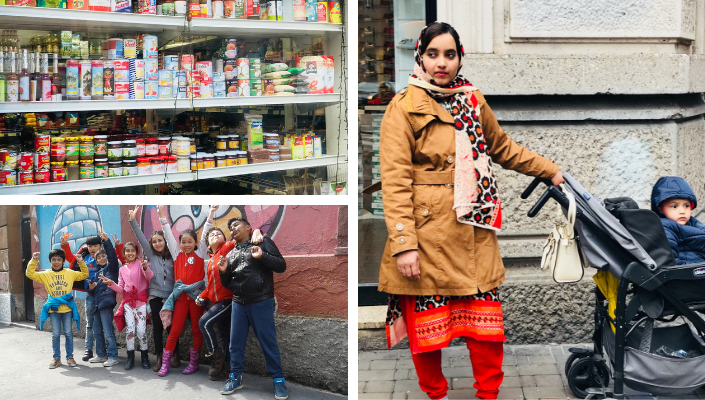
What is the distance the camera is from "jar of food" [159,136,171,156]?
4469mm

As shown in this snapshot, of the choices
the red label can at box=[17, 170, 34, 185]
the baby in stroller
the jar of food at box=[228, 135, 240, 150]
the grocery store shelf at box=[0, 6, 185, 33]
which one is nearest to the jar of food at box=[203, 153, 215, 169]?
the jar of food at box=[228, 135, 240, 150]

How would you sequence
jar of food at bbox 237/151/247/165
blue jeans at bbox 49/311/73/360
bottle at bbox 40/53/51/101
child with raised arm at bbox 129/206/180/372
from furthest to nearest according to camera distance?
jar of food at bbox 237/151/247/165 → bottle at bbox 40/53/51/101 → child with raised arm at bbox 129/206/180/372 → blue jeans at bbox 49/311/73/360

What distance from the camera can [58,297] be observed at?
3.59m

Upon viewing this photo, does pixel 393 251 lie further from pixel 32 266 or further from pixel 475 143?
pixel 32 266

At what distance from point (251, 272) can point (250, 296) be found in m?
0.13

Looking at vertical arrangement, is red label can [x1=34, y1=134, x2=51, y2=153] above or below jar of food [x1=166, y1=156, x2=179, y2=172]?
above

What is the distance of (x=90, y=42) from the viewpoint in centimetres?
425

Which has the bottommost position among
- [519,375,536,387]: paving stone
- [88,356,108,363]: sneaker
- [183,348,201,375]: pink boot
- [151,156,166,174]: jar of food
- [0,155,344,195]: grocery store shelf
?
[519,375,536,387]: paving stone

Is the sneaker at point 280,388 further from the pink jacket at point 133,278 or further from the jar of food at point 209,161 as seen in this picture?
the jar of food at point 209,161

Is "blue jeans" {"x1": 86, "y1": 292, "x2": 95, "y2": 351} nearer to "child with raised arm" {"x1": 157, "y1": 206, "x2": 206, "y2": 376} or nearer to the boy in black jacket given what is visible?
"child with raised arm" {"x1": 157, "y1": 206, "x2": 206, "y2": 376}

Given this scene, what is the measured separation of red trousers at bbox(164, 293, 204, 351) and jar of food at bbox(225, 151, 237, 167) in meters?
1.12

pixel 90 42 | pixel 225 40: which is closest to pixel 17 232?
pixel 90 42

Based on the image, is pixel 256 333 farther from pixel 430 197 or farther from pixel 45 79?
pixel 45 79

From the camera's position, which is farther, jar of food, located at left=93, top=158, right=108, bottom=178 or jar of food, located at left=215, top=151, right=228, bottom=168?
jar of food, located at left=215, top=151, right=228, bottom=168
